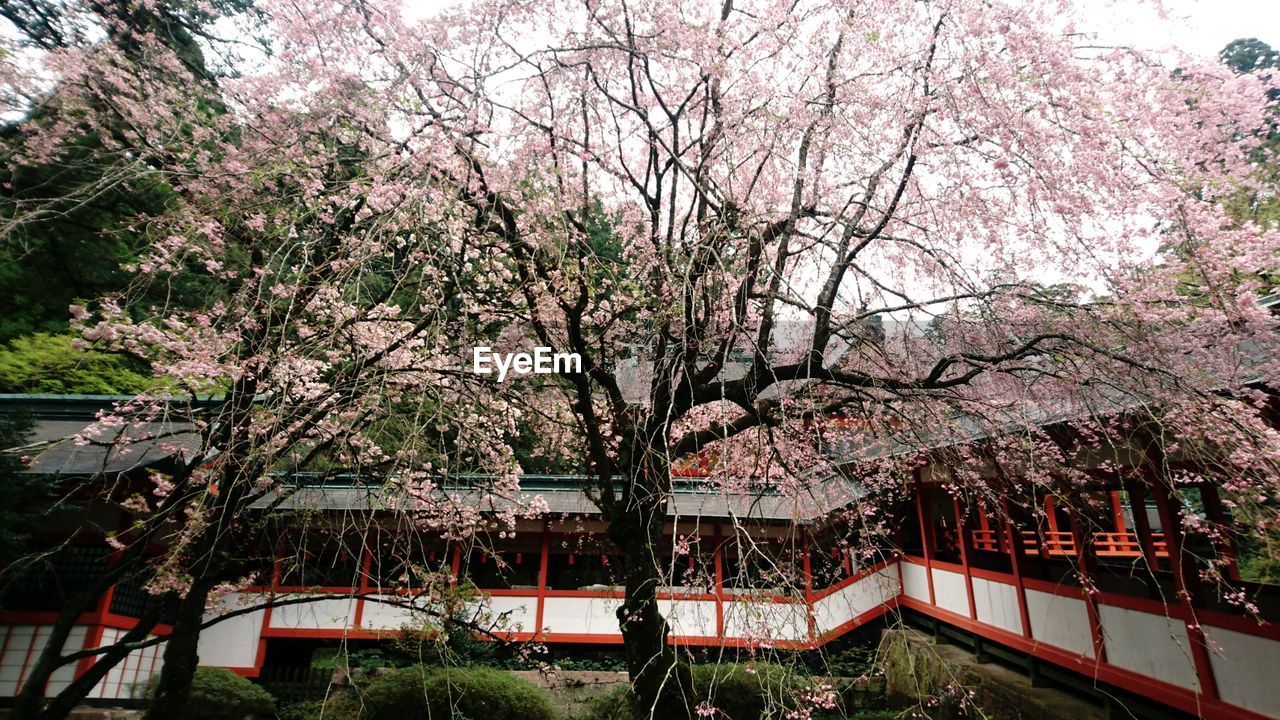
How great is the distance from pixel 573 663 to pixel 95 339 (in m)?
7.48

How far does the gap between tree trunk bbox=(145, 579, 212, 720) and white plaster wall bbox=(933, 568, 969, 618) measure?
8407mm

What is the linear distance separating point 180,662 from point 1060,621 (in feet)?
26.3

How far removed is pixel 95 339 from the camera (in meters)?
2.81

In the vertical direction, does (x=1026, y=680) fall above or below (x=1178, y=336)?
below

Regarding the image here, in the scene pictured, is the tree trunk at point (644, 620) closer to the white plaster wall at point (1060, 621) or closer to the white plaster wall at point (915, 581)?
the white plaster wall at point (1060, 621)

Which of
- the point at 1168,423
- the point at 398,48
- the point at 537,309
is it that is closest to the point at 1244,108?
the point at 1168,423

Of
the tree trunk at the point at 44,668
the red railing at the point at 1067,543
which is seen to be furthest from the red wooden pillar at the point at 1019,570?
the tree trunk at the point at 44,668

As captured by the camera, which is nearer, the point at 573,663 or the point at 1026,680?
the point at 1026,680

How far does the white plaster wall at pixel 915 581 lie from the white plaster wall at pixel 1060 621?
8.03ft

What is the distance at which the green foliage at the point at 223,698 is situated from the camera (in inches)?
247

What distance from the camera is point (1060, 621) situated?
6055 mm

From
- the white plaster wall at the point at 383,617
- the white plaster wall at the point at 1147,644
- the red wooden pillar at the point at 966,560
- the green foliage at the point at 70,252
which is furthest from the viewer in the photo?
the white plaster wall at the point at 383,617

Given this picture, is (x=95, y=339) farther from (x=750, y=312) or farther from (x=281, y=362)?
(x=750, y=312)

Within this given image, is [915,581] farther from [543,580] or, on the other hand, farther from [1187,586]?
[543,580]
